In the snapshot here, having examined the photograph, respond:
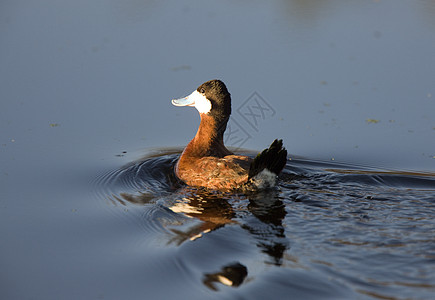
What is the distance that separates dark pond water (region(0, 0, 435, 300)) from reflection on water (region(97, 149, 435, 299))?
2 cm

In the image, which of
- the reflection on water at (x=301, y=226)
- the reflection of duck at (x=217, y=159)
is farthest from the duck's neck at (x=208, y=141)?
the reflection on water at (x=301, y=226)

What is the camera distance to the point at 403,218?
233 inches

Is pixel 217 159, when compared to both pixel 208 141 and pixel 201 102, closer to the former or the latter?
pixel 208 141

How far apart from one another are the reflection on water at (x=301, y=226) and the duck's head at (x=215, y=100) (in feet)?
2.73

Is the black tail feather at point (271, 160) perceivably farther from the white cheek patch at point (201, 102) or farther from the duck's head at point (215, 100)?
the white cheek patch at point (201, 102)

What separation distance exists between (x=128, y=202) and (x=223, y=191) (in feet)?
3.70

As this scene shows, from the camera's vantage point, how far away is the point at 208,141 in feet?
24.5

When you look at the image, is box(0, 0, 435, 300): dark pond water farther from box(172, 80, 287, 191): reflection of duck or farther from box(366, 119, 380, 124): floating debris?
box(172, 80, 287, 191): reflection of duck

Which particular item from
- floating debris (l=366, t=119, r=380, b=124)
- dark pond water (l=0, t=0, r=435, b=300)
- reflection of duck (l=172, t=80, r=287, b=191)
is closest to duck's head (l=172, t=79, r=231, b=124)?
reflection of duck (l=172, t=80, r=287, b=191)

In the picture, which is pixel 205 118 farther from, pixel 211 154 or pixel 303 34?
pixel 303 34

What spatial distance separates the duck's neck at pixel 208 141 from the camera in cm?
742

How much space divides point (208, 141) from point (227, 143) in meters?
1.22

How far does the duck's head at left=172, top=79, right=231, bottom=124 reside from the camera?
743 cm

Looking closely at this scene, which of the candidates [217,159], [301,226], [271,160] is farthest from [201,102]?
[301,226]
